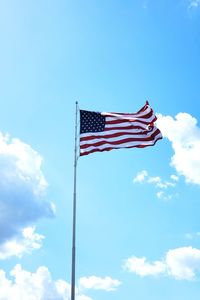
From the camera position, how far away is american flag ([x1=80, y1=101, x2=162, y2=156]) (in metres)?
38.1

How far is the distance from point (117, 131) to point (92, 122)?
1.76 meters

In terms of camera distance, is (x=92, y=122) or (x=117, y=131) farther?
(x=92, y=122)

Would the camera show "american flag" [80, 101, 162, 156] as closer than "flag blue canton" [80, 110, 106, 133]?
Yes

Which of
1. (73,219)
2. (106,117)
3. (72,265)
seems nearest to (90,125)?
(106,117)

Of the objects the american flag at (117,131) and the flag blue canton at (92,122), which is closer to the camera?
the american flag at (117,131)

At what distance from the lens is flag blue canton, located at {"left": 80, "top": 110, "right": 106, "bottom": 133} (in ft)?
128

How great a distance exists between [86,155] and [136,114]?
4.79 metres

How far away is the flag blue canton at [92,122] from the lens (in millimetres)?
38906

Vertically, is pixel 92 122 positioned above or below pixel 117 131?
above

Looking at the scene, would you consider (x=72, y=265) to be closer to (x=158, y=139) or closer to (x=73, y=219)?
(x=73, y=219)

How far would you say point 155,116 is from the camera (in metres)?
39.9

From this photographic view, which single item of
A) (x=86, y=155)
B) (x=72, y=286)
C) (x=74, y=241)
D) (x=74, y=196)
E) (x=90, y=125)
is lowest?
(x=72, y=286)

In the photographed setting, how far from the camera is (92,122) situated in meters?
39.1

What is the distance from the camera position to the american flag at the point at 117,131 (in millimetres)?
38094
